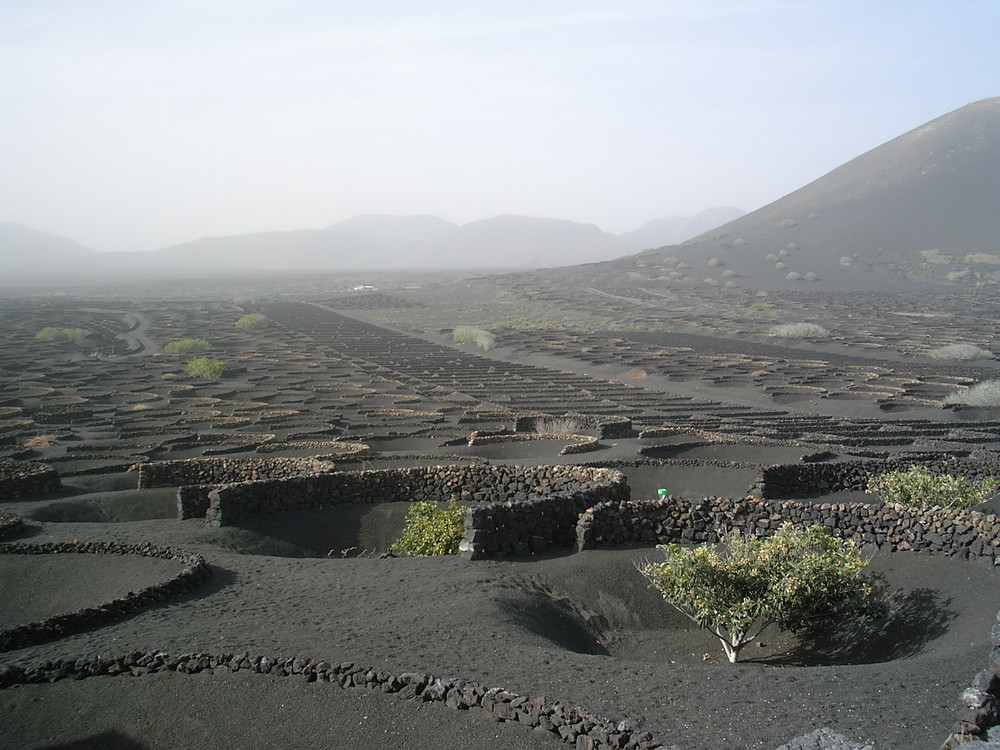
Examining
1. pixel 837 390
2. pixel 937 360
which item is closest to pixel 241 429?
pixel 837 390

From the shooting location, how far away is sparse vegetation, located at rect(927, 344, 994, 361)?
5962 cm

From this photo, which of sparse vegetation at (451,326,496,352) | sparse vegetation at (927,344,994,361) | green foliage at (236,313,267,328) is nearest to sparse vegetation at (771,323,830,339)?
sparse vegetation at (927,344,994,361)

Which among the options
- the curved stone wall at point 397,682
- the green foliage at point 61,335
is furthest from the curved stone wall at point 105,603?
the green foliage at point 61,335

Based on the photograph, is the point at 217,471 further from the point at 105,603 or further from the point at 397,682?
the point at 397,682

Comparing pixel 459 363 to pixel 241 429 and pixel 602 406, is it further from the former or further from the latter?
pixel 241 429

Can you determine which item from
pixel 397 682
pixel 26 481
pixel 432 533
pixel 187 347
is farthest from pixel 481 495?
pixel 187 347

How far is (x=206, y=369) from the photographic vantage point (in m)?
51.4

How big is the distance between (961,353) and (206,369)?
52042 millimetres

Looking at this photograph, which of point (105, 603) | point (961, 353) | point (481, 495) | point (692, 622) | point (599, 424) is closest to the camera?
point (105, 603)

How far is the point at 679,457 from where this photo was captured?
26.4 meters

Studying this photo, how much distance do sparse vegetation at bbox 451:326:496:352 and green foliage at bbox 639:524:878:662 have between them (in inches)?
2290

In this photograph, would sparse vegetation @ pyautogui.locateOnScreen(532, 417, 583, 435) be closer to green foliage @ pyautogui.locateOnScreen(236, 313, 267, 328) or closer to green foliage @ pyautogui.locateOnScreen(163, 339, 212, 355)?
green foliage @ pyautogui.locateOnScreen(163, 339, 212, 355)

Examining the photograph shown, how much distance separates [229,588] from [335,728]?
18.1 ft

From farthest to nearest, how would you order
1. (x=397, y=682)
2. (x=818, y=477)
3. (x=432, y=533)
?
(x=818, y=477) < (x=432, y=533) < (x=397, y=682)
